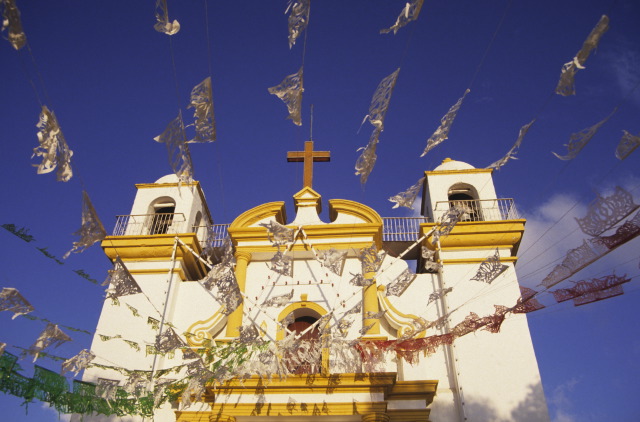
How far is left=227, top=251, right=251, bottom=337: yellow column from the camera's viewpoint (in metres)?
11.1

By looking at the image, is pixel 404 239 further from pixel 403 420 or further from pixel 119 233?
pixel 119 233

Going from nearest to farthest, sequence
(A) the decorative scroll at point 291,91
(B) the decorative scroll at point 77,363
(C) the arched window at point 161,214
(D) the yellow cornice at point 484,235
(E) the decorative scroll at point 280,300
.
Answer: (A) the decorative scroll at point 291,91 → (B) the decorative scroll at point 77,363 → (E) the decorative scroll at point 280,300 → (D) the yellow cornice at point 484,235 → (C) the arched window at point 161,214

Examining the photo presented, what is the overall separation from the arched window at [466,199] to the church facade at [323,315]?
54 millimetres

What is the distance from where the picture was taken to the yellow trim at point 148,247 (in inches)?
489

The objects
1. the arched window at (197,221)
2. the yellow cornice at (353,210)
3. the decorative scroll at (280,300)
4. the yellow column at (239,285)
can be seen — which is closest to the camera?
the decorative scroll at (280,300)

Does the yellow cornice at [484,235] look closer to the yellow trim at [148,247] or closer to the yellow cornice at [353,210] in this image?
the yellow cornice at [353,210]

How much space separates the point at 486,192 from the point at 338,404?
6.73 m

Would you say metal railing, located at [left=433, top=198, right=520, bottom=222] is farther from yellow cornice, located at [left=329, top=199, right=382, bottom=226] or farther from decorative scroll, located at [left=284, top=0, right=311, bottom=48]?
decorative scroll, located at [left=284, top=0, right=311, bottom=48]

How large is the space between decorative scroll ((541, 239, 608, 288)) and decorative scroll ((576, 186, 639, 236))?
201 millimetres

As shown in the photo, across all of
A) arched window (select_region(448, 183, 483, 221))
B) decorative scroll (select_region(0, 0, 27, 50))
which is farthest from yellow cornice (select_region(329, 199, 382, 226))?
decorative scroll (select_region(0, 0, 27, 50))

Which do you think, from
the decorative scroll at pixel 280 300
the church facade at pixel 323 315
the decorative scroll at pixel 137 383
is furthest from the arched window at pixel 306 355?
the decorative scroll at pixel 137 383

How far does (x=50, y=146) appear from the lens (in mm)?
6055

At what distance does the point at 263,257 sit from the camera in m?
12.5

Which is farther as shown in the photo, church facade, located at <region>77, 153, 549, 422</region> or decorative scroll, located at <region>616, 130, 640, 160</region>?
church facade, located at <region>77, 153, 549, 422</region>
